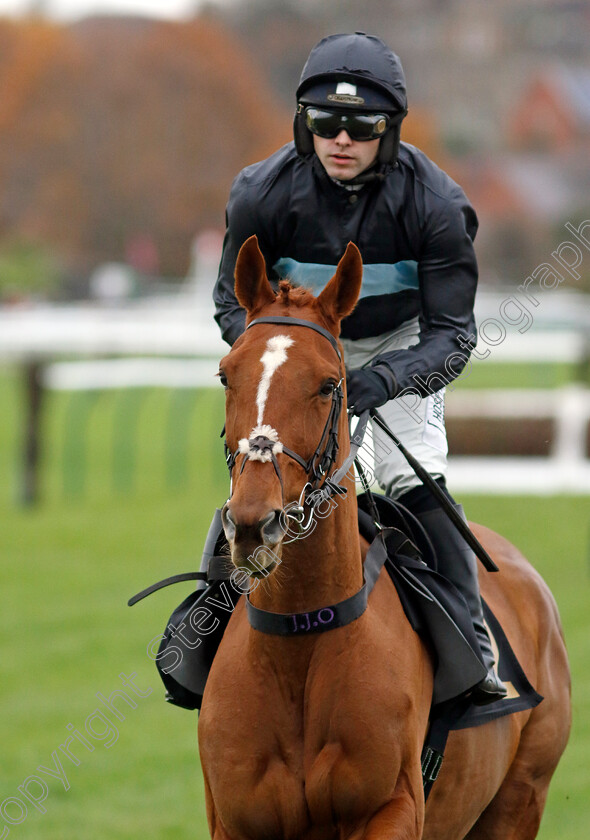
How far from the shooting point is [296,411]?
3.30 meters

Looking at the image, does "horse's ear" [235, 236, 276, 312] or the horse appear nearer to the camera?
the horse

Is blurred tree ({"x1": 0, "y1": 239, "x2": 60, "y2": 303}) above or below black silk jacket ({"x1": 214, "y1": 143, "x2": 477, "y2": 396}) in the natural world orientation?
below

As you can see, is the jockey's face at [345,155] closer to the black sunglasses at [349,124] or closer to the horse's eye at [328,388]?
the black sunglasses at [349,124]

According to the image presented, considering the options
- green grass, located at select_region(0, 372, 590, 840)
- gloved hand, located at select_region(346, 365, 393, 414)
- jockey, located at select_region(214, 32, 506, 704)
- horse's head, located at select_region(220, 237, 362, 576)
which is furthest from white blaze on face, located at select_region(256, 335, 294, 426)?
green grass, located at select_region(0, 372, 590, 840)

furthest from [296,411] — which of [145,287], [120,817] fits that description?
[145,287]

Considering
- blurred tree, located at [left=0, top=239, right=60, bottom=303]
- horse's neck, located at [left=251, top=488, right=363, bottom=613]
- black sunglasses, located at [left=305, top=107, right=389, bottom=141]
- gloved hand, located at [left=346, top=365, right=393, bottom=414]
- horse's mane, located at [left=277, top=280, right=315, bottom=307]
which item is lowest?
blurred tree, located at [left=0, top=239, right=60, bottom=303]

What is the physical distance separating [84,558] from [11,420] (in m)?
10.9

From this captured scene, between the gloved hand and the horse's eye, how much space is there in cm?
30

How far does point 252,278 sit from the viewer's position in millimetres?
3646

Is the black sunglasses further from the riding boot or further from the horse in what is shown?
the riding boot

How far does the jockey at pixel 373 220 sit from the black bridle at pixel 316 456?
497 mm

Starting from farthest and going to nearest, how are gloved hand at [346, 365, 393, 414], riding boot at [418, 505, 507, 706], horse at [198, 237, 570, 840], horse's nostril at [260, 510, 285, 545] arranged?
riding boot at [418, 505, 507, 706] → gloved hand at [346, 365, 393, 414] → horse at [198, 237, 570, 840] → horse's nostril at [260, 510, 285, 545]

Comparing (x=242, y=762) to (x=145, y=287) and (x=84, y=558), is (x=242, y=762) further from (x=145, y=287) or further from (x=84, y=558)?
(x=145, y=287)

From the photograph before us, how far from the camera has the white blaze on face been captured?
3.27 meters
